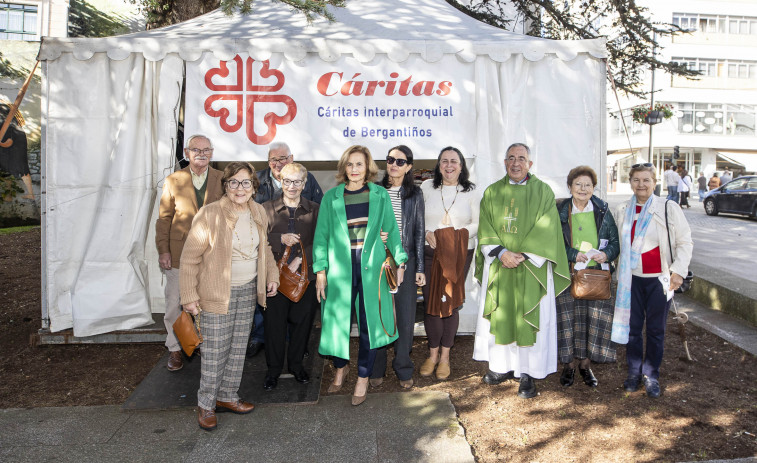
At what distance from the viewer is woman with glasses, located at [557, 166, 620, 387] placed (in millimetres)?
4188

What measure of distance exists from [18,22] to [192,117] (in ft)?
53.4

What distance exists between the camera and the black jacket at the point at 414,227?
4.30m

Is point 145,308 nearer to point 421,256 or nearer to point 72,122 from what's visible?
point 72,122

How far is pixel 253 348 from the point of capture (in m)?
5.11

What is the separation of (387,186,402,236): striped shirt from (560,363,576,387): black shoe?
176 centimetres

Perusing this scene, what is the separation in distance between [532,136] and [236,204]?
2.98 metres

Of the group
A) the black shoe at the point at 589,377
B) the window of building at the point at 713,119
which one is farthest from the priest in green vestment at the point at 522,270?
the window of building at the point at 713,119

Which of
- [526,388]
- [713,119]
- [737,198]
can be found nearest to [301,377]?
[526,388]

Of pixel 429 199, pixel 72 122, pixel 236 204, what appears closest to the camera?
pixel 236 204

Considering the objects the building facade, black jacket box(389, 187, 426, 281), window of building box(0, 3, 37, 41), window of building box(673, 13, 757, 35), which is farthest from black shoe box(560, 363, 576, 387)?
window of building box(673, 13, 757, 35)

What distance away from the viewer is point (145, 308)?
526cm

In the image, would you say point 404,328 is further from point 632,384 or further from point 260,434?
point 632,384

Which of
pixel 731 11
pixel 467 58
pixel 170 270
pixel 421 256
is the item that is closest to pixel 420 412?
pixel 421 256

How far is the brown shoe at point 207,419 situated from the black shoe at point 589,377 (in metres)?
2.83
